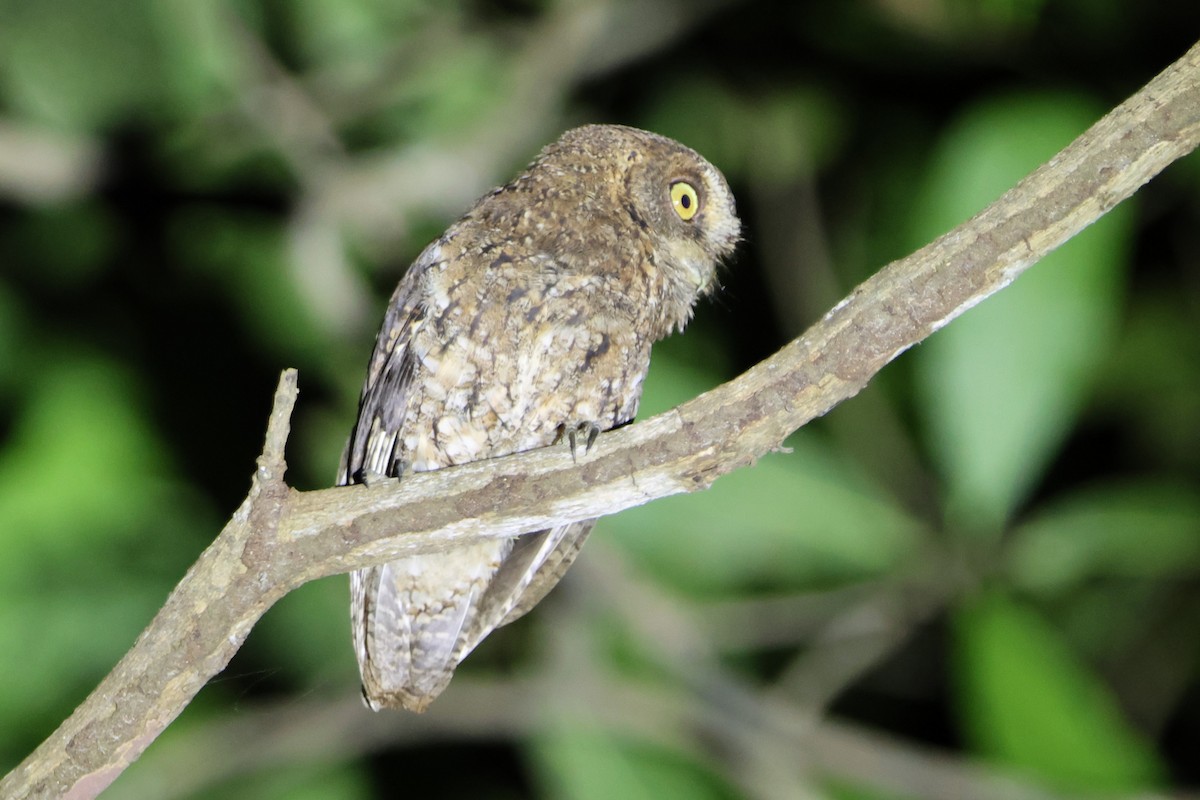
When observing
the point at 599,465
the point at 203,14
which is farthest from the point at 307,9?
the point at 599,465

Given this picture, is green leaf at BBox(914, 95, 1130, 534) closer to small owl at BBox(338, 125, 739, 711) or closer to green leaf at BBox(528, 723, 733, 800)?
small owl at BBox(338, 125, 739, 711)

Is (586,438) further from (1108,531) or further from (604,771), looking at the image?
(1108,531)

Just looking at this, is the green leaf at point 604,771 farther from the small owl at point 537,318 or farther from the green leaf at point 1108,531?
the green leaf at point 1108,531

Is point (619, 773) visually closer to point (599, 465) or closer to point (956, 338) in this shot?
point (956, 338)

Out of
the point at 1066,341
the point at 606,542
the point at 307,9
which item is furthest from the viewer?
the point at 307,9

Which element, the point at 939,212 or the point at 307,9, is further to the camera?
the point at 307,9

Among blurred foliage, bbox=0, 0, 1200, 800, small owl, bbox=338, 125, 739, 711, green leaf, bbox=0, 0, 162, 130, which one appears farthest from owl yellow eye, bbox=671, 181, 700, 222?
green leaf, bbox=0, 0, 162, 130

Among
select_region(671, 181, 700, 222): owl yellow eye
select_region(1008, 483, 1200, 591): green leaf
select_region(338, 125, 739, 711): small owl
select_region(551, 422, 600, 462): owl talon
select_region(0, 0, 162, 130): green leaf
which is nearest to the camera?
select_region(551, 422, 600, 462): owl talon
